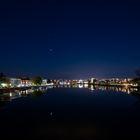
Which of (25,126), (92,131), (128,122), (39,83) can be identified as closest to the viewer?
(92,131)

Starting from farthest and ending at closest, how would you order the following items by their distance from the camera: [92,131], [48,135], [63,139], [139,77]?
[139,77] → [92,131] → [48,135] → [63,139]

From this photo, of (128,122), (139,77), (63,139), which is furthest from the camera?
(139,77)

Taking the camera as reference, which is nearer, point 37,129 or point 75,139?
point 75,139

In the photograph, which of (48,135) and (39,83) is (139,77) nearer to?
(39,83)

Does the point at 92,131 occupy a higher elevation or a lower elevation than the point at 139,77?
lower

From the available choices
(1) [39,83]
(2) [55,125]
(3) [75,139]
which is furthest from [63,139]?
(1) [39,83]

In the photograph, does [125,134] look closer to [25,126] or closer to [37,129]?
[37,129]

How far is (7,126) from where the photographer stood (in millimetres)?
19766

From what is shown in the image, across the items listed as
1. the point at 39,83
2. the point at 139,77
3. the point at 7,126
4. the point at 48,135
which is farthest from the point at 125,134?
the point at 39,83

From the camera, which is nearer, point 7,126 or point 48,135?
point 48,135

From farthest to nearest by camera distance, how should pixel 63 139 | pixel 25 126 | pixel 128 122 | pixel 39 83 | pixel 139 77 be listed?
pixel 39 83
pixel 139 77
pixel 128 122
pixel 25 126
pixel 63 139

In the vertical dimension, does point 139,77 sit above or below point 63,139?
above

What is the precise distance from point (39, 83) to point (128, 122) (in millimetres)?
124134

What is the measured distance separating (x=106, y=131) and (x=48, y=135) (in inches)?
149
